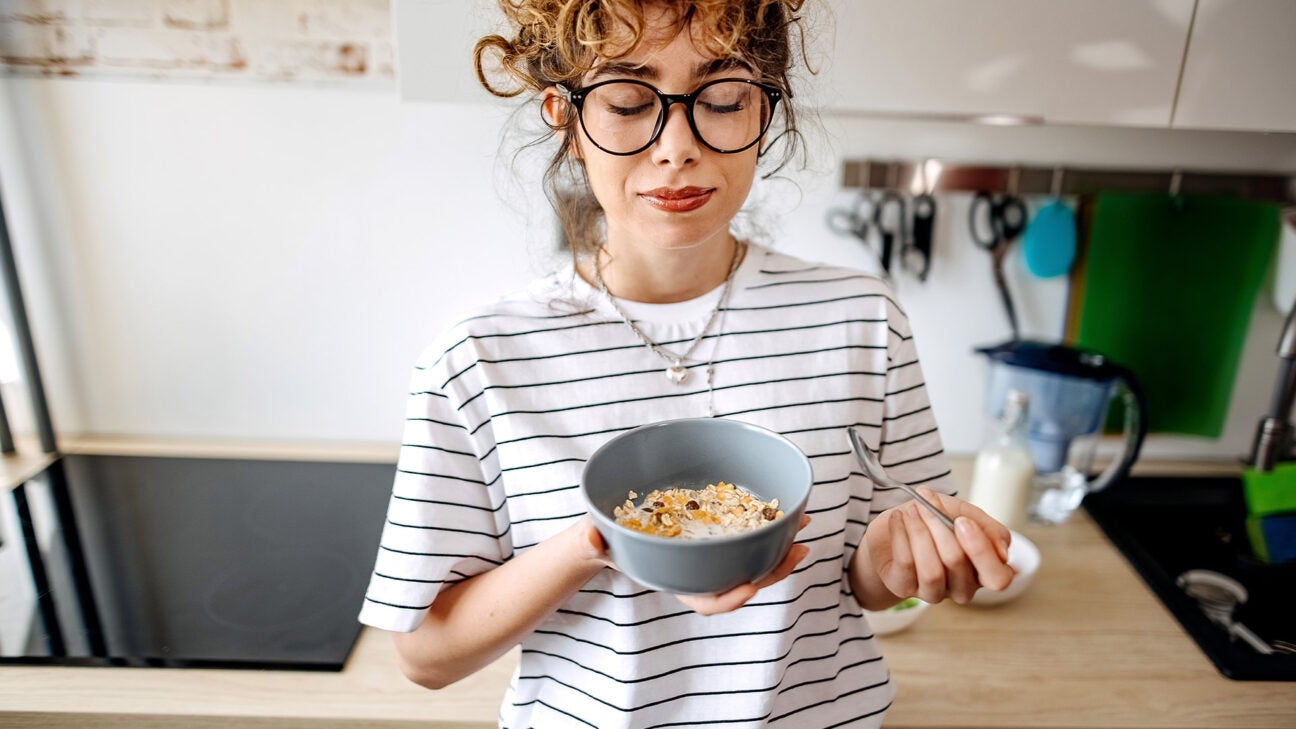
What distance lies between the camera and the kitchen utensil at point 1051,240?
4.59 feet

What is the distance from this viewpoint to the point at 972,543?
652 mm

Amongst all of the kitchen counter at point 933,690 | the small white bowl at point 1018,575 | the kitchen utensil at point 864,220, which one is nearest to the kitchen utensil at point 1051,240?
the kitchen utensil at point 864,220

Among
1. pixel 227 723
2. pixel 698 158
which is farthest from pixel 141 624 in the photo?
pixel 698 158

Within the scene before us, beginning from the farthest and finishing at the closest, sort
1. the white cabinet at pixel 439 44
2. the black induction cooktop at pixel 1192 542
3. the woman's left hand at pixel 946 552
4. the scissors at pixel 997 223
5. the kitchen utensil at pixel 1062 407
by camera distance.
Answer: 1. the scissors at pixel 997 223
2. the kitchen utensil at pixel 1062 407
3. the black induction cooktop at pixel 1192 542
4. the white cabinet at pixel 439 44
5. the woman's left hand at pixel 946 552

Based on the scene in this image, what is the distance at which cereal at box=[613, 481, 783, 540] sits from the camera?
2.09ft

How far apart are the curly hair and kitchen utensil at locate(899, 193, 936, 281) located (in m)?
0.61

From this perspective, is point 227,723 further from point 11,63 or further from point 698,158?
point 11,63

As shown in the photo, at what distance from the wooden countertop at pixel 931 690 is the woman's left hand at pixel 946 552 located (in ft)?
1.15

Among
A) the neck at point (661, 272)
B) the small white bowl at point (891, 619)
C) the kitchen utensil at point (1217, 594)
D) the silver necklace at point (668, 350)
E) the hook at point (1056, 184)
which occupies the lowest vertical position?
the kitchen utensil at point (1217, 594)

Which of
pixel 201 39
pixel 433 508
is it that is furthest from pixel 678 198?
pixel 201 39

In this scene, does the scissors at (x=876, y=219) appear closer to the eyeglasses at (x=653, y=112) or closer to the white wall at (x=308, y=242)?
the white wall at (x=308, y=242)

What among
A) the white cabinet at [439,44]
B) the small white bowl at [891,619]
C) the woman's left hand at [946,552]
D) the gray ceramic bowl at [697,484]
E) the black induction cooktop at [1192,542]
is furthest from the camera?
the black induction cooktop at [1192,542]

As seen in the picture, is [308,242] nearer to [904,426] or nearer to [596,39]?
[596,39]

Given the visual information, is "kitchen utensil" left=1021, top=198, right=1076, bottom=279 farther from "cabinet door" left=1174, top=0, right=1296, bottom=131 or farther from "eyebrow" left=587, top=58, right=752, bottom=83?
"eyebrow" left=587, top=58, right=752, bottom=83
